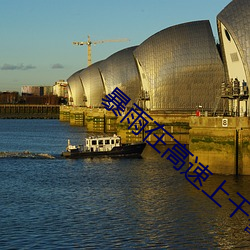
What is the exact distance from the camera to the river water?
2966 cm

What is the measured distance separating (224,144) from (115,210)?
12.4 meters

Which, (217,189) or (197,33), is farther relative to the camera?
(197,33)

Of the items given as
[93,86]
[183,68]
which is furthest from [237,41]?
[93,86]

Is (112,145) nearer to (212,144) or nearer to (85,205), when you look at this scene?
(212,144)

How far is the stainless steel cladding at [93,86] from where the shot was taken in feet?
430

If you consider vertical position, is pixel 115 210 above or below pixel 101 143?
below

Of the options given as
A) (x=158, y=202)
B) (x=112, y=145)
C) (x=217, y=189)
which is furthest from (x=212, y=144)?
(x=112, y=145)

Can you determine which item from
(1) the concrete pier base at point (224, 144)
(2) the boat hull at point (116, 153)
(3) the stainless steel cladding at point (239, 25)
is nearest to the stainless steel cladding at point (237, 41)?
(3) the stainless steel cladding at point (239, 25)

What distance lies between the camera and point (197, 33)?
7700 cm

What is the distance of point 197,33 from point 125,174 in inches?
1265

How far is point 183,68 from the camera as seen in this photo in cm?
7762

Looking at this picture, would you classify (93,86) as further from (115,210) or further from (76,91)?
(115,210)

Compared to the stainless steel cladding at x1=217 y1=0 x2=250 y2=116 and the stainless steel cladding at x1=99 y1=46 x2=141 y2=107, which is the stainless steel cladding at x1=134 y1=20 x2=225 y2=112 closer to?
the stainless steel cladding at x1=99 y1=46 x2=141 y2=107

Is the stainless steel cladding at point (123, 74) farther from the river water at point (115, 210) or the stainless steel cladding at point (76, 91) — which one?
the river water at point (115, 210)
